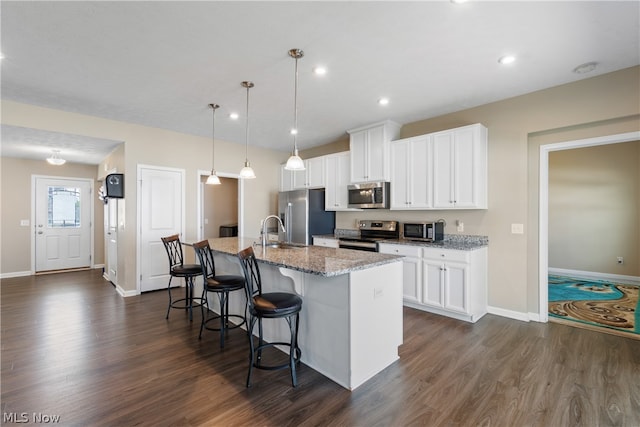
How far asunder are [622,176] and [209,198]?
8.66 meters

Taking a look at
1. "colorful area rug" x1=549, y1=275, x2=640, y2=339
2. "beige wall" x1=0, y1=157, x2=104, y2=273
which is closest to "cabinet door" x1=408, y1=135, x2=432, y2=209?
"colorful area rug" x1=549, y1=275, x2=640, y2=339

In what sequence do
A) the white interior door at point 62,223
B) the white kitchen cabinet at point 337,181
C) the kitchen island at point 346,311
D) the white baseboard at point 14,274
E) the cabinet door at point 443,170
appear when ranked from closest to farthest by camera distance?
the kitchen island at point 346,311 → the cabinet door at point 443,170 → the white kitchen cabinet at point 337,181 → the white baseboard at point 14,274 → the white interior door at point 62,223

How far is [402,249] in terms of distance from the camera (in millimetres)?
4012

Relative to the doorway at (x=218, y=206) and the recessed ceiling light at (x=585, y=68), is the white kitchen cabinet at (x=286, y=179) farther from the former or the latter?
the recessed ceiling light at (x=585, y=68)

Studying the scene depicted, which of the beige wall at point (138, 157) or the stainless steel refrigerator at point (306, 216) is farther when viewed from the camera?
the stainless steel refrigerator at point (306, 216)

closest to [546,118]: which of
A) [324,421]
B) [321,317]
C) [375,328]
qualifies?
[375,328]

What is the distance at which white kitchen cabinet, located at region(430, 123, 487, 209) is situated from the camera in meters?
3.65

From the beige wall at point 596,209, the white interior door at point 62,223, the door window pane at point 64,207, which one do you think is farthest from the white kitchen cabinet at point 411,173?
the door window pane at point 64,207

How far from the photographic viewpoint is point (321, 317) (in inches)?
94.3

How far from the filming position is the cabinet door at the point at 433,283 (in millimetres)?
3666

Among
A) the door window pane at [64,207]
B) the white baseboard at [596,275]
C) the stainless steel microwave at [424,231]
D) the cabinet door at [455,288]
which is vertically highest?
the door window pane at [64,207]

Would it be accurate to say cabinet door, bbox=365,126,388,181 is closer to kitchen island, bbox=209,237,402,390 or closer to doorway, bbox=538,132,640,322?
doorway, bbox=538,132,640,322

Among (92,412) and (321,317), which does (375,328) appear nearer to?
(321,317)

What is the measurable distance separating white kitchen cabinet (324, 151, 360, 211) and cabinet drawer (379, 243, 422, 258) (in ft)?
3.88
